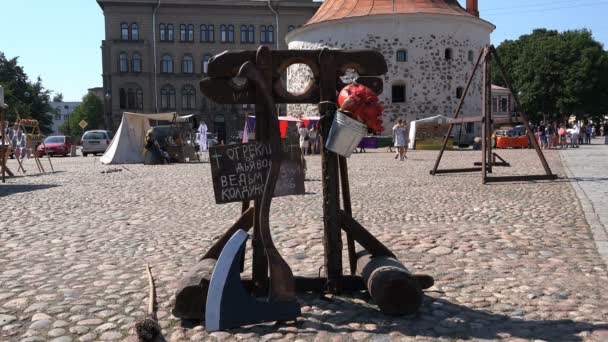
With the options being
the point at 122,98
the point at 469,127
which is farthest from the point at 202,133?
the point at 122,98

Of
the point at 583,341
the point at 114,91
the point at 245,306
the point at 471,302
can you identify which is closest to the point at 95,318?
the point at 245,306

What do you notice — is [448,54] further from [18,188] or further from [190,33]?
[18,188]

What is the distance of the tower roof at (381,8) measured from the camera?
122ft

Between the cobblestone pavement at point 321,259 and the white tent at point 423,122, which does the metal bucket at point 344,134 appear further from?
the white tent at point 423,122

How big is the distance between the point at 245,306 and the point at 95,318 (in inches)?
36.4

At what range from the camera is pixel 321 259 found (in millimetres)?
4789

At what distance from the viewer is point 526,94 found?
53000mm

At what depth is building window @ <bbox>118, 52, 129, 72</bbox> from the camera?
57.5 m

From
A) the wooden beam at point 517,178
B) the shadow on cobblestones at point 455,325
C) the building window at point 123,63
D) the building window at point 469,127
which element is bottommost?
the shadow on cobblestones at point 455,325

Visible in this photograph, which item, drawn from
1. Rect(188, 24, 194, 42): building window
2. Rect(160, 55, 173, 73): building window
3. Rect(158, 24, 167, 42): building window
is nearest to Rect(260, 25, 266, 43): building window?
Rect(188, 24, 194, 42): building window

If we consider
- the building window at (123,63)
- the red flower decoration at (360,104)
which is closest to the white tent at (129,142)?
the red flower decoration at (360,104)

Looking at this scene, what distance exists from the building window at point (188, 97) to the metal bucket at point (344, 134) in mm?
56875

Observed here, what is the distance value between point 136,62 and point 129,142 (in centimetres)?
3879

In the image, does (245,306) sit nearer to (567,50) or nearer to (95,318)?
→ (95,318)
